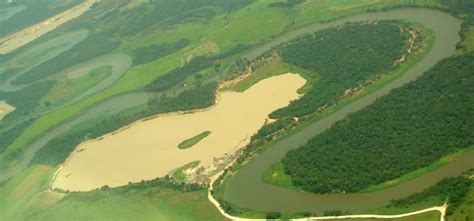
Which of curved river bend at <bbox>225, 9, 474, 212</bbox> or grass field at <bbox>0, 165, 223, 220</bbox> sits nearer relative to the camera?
curved river bend at <bbox>225, 9, 474, 212</bbox>

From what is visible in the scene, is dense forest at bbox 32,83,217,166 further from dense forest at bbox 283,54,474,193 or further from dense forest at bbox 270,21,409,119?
dense forest at bbox 283,54,474,193

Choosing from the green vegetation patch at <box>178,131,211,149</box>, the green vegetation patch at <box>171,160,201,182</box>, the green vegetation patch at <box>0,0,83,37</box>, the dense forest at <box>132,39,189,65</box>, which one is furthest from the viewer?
the green vegetation patch at <box>0,0,83,37</box>

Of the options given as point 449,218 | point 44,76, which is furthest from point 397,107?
point 44,76

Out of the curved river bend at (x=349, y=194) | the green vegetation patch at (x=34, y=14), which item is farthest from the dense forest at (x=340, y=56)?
the green vegetation patch at (x=34, y=14)

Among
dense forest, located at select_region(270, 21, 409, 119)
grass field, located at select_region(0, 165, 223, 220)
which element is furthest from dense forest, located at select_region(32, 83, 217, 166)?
dense forest, located at select_region(270, 21, 409, 119)

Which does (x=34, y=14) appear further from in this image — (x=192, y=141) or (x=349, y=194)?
(x=349, y=194)

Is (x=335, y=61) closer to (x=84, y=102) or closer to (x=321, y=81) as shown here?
(x=321, y=81)

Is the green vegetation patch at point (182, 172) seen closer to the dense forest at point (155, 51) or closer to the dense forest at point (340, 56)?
the dense forest at point (340, 56)
